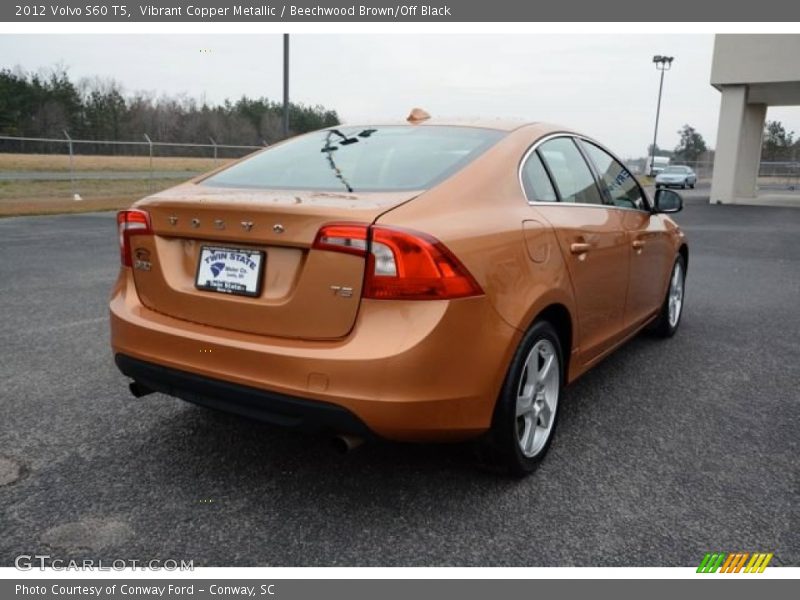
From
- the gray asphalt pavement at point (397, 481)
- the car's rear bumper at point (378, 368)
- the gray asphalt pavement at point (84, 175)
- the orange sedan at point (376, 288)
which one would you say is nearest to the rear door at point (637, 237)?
the gray asphalt pavement at point (397, 481)

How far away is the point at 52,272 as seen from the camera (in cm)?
775

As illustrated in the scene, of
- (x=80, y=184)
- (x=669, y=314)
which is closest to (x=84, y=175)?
(x=80, y=184)

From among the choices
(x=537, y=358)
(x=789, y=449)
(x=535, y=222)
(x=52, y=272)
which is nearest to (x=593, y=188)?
(x=535, y=222)

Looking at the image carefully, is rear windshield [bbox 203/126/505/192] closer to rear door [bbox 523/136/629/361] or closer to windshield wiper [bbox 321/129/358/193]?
windshield wiper [bbox 321/129/358/193]

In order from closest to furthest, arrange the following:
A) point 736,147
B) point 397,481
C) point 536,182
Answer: point 397,481
point 536,182
point 736,147

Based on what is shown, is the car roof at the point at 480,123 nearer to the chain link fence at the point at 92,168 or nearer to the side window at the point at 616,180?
the side window at the point at 616,180

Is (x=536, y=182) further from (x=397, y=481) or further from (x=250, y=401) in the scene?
(x=250, y=401)

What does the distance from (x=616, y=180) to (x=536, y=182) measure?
1.30 m

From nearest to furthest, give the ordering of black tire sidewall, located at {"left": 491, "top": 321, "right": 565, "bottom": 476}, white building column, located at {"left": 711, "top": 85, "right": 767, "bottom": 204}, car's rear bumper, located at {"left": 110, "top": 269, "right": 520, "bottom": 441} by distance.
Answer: car's rear bumper, located at {"left": 110, "top": 269, "right": 520, "bottom": 441}
black tire sidewall, located at {"left": 491, "top": 321, "right": 565, "bottom": 476}
white building column, located at {"left": 711, "top": 85, "right": 767, "bottom": 204}

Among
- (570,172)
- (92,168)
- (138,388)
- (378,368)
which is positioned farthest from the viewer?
(92,168)

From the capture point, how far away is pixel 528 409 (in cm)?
305

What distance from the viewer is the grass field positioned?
54.8 ft

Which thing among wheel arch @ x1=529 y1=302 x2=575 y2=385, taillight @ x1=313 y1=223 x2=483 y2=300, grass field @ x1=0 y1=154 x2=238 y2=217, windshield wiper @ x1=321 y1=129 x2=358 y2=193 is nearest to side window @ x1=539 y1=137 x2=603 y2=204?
wheel arch @ x1=529 y1=302 x2=575 y2=385

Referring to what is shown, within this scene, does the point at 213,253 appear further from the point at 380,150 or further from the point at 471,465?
the point at 471,465
